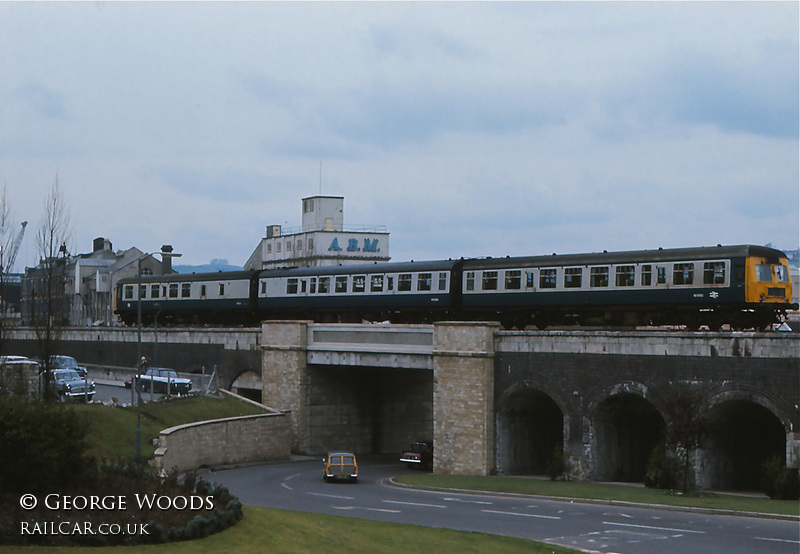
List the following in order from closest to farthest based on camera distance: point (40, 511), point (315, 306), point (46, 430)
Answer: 1. point (40, 511)
2. point (46, 430)
3. point (315, 306)

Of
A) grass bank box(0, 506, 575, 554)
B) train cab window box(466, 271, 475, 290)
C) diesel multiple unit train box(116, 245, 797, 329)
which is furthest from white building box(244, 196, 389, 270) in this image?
grass bank box(0, 506, 575, 554)

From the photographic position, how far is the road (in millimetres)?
26031

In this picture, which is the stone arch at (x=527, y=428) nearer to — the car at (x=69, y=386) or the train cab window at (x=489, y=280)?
the train cab window at (x=489, y=280)

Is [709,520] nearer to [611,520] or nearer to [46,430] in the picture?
[611,520]

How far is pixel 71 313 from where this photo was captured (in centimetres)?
11762

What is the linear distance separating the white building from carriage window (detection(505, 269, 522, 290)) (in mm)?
55825

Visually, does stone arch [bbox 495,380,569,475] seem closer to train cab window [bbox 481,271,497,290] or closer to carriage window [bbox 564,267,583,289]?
carriage window [bbox 564,267,583,289]

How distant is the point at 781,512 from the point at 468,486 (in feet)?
39.0

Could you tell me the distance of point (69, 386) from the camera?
169 feet

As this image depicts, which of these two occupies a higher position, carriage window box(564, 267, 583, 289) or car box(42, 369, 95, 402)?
carriage window box(564, 267, 583, 289)

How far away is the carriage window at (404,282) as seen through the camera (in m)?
53.7

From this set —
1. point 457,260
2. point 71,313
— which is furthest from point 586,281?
point 71,313

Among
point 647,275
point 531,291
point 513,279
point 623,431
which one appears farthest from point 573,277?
point 623,431

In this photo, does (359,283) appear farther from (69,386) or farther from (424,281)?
(69,386)
